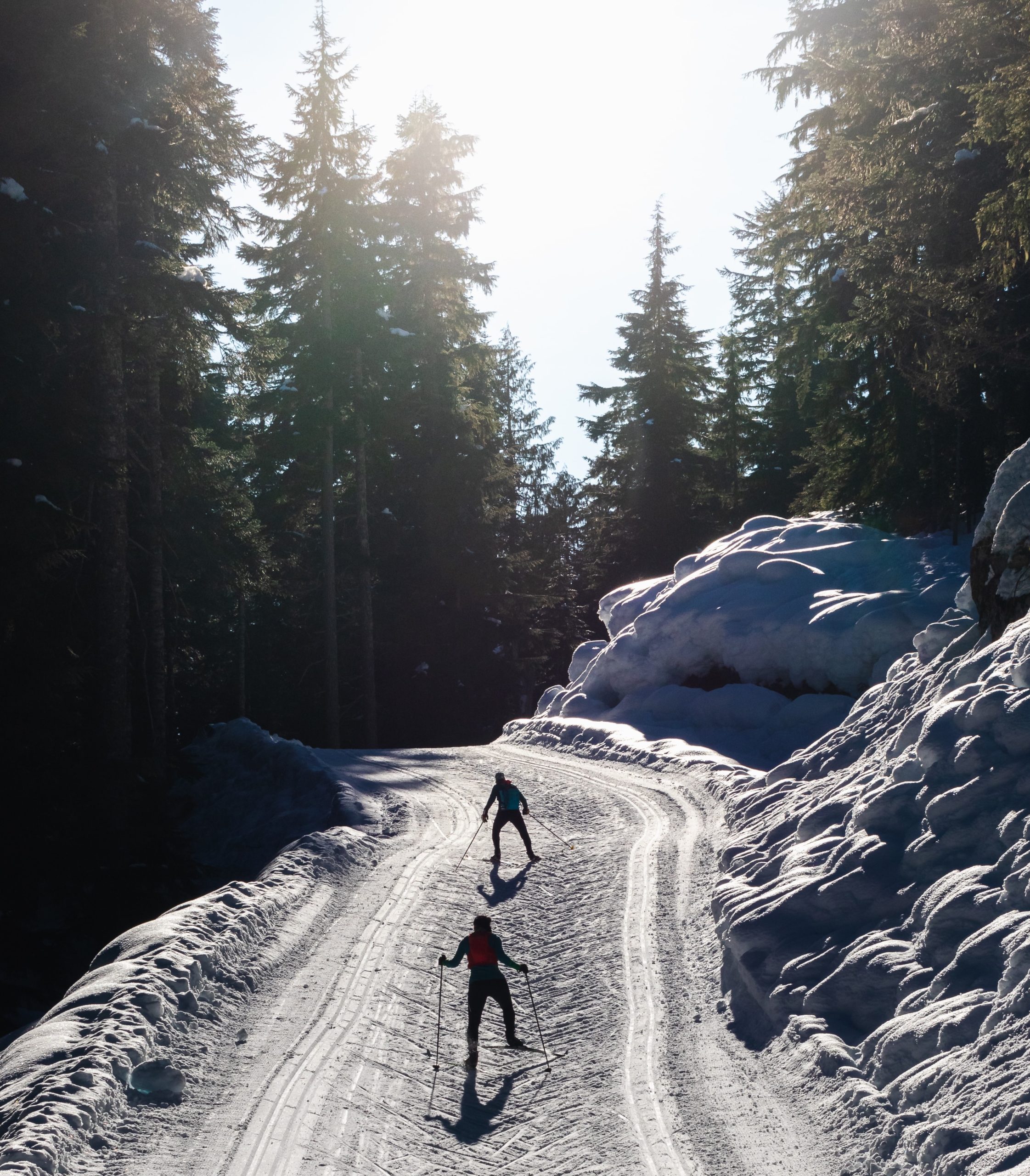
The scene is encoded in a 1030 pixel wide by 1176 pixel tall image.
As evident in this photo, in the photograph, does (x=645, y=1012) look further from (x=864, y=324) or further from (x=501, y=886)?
(x=864, y=324)

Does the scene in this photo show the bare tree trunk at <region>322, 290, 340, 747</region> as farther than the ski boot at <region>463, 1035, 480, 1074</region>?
Yes

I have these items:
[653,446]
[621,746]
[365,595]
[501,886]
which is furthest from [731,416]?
[501,886]

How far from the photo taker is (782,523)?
27.7 meters

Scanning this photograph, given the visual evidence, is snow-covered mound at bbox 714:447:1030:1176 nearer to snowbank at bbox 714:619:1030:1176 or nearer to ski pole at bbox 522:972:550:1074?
snowbank at bbox 714:619:1030:1176

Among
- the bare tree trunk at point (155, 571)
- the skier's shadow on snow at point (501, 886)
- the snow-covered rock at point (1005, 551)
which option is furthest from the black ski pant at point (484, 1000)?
the bare tree trunk at point (155, 571)

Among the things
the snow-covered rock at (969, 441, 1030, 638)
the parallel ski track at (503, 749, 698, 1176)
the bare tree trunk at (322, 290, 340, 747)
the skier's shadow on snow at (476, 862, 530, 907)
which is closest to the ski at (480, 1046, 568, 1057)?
the parallel ski track at (503, 749, 698, 1176)

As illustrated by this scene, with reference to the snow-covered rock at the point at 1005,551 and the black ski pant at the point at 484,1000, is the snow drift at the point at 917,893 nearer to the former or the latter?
the snow-covered rock at the point at 1005,551

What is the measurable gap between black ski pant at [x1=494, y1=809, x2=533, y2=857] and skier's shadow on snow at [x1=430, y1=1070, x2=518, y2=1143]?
19.9 ft

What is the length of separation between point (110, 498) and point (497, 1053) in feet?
44.5

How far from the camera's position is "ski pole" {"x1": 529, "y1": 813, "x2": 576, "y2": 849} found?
14.9 meters

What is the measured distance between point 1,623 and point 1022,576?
43.1 feet

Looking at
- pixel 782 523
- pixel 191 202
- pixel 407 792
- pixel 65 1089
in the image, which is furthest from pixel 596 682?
pixel 65 1089

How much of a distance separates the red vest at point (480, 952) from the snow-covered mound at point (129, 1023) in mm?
2442

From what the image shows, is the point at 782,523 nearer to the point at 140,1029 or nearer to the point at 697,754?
the point at 697,754
